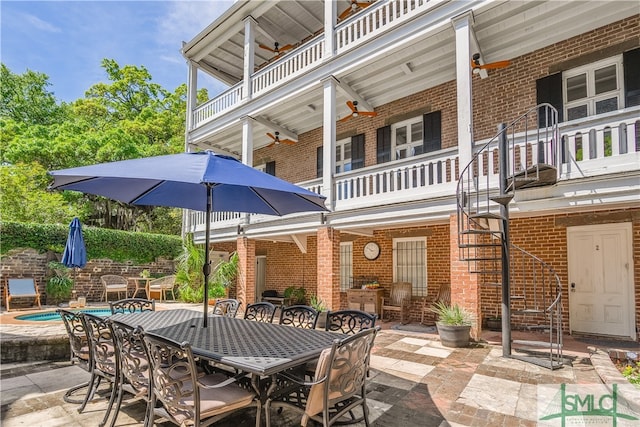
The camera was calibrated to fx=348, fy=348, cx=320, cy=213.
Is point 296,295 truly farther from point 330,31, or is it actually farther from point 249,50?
point 330,31

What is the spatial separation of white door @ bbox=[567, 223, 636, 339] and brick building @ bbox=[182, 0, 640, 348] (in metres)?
0.02

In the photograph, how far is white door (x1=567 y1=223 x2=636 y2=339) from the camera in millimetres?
6684

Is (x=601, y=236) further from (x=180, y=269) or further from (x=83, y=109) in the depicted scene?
(x=83, y=109)

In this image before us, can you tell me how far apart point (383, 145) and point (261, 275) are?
696cm

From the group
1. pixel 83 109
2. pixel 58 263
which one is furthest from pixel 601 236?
pixel 83 109

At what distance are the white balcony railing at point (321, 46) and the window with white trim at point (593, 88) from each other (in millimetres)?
3249

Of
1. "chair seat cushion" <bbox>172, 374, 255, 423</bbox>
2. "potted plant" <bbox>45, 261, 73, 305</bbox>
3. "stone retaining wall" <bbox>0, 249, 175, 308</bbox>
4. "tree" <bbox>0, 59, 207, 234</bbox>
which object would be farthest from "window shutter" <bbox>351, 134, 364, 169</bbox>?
"tree" <bbox>0, 59, 207, 234</bbox>

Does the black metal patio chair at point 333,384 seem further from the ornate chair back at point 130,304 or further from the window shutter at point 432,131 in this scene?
the window shutter at point 432,131

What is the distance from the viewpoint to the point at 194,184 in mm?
4551

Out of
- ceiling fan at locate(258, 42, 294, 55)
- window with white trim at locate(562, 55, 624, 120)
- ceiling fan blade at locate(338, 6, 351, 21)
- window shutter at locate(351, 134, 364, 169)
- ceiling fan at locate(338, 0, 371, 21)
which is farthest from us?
ceiling fan at locate(258, 42, 294, 55)

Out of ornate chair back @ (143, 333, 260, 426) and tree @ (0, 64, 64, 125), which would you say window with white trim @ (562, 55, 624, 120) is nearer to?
ornate chair back @ (143, 333, 260, 426)

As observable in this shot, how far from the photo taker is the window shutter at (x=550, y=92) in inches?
277

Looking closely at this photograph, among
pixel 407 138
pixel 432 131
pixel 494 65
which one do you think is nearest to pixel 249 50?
pixel 407 138

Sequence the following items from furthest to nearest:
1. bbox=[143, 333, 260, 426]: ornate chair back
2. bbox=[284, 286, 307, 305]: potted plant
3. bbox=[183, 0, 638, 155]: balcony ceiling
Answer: bbox=[284, 286, 307, 305]: potted plant < bbox=[183, 0, 638, 155]: balcony ceiling < bbox=[143, 333, 260, 426]: ornate chair back
